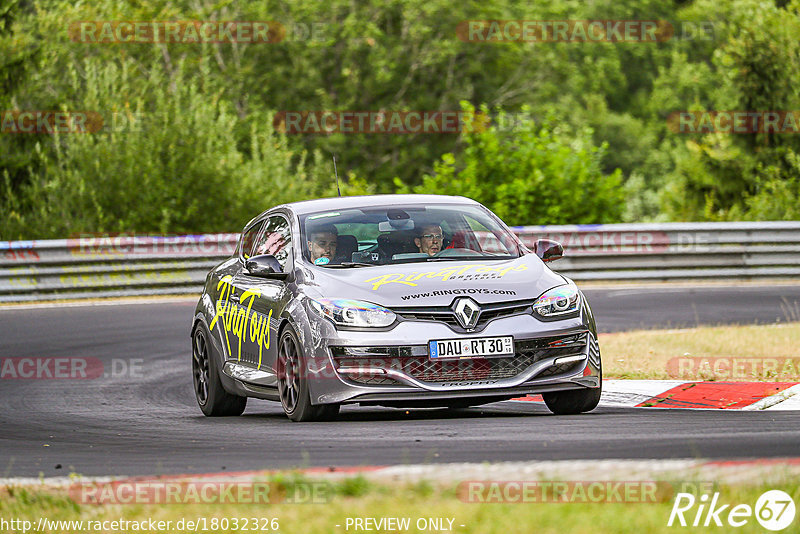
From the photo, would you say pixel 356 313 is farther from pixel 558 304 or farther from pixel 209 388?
pixel 209 388

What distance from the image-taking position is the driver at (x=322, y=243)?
10.1 m

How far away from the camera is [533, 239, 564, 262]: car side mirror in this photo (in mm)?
10312

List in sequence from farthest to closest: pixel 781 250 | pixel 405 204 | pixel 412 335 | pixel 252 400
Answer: pixel 781 250
pixel 252 400
pixel 405 204
pixel 412 335

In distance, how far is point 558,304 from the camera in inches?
374

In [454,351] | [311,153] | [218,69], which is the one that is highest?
[454,351]

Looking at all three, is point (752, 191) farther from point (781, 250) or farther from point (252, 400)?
point (252, 400)

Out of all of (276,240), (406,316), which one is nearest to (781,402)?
(406,316)

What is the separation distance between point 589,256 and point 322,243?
13840mm

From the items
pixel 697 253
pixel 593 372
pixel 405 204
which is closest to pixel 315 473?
pixel 593 372

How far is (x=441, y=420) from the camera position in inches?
381

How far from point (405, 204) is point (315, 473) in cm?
453

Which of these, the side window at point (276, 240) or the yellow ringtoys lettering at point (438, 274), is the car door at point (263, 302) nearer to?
the side window at point (276, 240)

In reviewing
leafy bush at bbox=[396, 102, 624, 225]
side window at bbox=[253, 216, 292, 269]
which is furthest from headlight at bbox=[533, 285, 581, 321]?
leafy bush at bbox=[396, 102, 624, 225]

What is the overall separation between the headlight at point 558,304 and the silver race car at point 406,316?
1 cm
